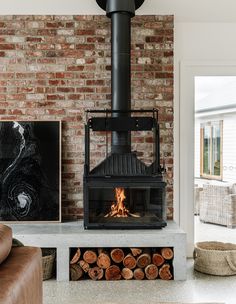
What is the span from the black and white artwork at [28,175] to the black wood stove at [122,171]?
0.55 m

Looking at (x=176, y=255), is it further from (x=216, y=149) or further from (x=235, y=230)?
(x=216, y=149)

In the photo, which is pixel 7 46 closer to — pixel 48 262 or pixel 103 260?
pixel 48 262

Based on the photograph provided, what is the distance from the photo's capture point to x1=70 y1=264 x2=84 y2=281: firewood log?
13.1 ft

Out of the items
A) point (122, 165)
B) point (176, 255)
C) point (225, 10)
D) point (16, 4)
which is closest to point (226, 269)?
point (176, 255)

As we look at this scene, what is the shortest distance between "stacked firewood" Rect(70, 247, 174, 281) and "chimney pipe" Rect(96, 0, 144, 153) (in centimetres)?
94

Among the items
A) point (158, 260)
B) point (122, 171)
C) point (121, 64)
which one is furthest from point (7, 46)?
point (158, 260)

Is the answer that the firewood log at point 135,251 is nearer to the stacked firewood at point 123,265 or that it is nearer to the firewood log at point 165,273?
the stacked firewood at point 123,265

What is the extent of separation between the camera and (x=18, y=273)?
Answer: 6.26ft

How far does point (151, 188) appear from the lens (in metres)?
4.19

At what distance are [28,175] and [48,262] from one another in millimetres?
982

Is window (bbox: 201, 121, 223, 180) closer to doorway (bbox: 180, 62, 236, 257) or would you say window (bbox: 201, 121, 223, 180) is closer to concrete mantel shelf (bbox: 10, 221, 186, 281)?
doorway (bbox: 180, 62, 236, 257)

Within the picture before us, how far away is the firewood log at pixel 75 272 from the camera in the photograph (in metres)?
3.99

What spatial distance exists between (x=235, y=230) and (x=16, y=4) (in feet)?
14.3

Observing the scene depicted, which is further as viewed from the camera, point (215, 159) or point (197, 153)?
point (197, 153)
